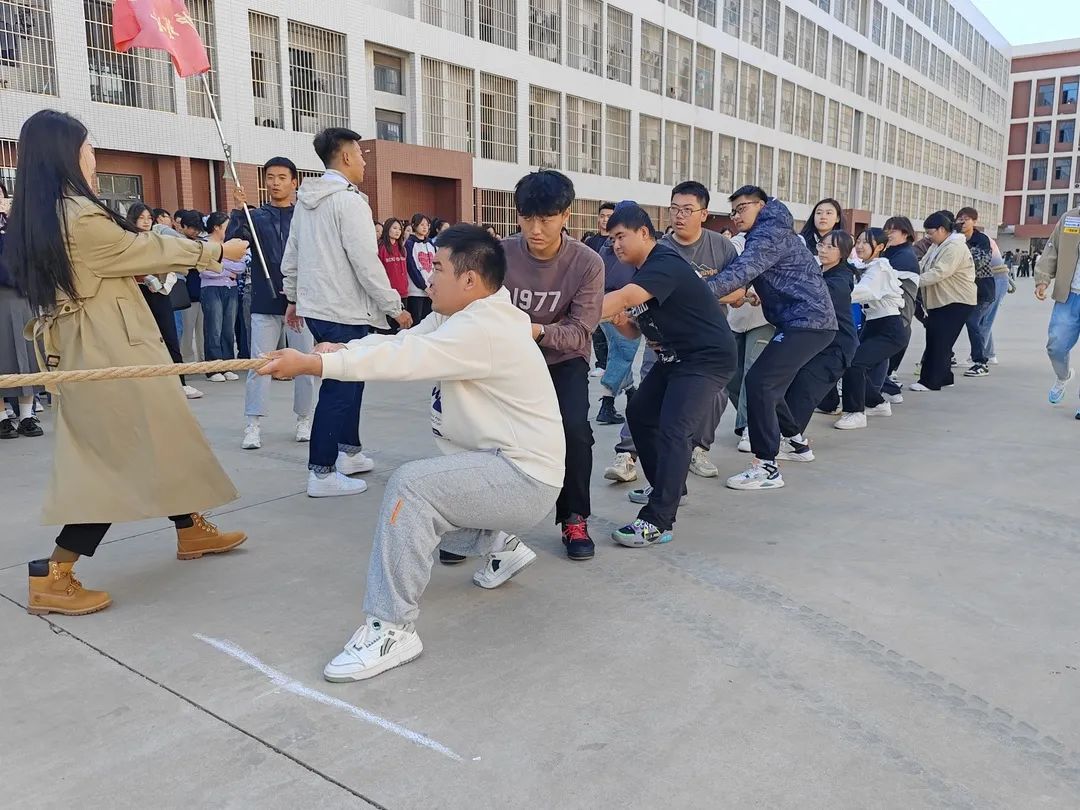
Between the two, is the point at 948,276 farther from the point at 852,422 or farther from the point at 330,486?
the point at 330,486

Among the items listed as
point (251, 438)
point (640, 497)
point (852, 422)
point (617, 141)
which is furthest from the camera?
point (617, 141)

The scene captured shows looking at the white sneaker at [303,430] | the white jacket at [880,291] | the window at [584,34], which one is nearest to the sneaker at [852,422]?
the white jacket at [880,291]

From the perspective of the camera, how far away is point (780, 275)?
4.91 meters

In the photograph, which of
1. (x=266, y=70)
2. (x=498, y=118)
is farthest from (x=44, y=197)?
(x=498, y=118)

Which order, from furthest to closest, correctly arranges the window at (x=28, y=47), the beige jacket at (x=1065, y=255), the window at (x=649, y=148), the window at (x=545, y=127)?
the window at (x=649, y=148) < the window at (x=545, y=127) < the window at (x=28, y=47) < the beige jacket at (x=1065, y=255)

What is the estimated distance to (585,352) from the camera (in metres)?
3.75

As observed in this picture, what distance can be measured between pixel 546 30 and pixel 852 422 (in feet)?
55.5

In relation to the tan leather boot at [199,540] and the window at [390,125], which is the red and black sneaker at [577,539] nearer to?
the tan leather boot at [199,540]

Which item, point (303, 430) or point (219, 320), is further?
point (219, 320)

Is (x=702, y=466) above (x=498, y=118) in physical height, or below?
below

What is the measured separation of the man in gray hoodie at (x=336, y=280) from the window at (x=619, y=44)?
2005 centimetres

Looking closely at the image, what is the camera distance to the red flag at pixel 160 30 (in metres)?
5.51

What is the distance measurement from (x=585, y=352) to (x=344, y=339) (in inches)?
65.1

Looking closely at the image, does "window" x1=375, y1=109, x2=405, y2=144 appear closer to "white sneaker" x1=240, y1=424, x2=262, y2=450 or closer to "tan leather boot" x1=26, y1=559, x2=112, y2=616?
"white sneaker" x1=240, y1=424, x2=262, y2=450
